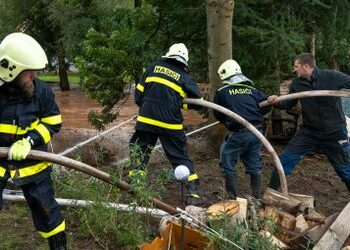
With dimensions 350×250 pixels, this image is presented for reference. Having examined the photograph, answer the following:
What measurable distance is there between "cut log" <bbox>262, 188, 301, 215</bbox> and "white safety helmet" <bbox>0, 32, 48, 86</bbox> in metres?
2.42

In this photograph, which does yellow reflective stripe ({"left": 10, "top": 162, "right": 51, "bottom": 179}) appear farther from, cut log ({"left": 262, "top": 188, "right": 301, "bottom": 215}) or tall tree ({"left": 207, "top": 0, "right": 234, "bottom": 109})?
tall tree ({"left": 207, "top": 0, "right": 234, "bottom": 109})

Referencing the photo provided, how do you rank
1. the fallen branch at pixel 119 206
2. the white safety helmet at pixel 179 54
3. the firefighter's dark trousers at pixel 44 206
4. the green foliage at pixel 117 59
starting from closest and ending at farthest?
the firefighter's dark trousers at pixel 44 206 < the fallen branch at pixel 119 206 < the white safety helmet at pixel 179 54 < the green foliage at pixel 117 59

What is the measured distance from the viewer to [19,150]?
3990 mm

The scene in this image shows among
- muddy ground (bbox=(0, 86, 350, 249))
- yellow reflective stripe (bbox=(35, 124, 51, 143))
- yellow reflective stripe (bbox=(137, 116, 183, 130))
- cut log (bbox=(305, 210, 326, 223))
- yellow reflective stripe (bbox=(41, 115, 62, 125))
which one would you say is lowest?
muddy ground (bbox=(0, 86, 350, 249))

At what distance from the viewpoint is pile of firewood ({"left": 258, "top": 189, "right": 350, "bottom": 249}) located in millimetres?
4289

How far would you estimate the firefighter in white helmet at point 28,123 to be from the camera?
400cm

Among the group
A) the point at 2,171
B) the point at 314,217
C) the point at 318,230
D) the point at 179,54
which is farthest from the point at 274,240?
the point at 179,54

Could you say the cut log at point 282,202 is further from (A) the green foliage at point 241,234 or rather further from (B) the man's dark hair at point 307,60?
(B) the man's dark hair at point 307,60

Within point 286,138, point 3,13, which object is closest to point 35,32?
point 3,13

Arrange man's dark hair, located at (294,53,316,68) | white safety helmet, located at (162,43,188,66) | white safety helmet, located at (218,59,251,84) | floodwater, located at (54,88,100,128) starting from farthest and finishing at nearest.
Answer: floodwater, located at (54,88,100,128), white safety helmet, located at (218,59,251,84), white safety helmet, located at (162,43,188,66), man's dark hair, located at (294,53,316,68)

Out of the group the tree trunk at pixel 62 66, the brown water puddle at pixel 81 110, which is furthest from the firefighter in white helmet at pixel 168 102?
the tree trunk at pixel 62 66

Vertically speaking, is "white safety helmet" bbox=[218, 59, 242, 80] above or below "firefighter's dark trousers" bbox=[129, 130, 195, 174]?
above

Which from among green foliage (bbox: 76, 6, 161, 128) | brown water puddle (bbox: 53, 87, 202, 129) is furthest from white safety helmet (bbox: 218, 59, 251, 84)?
brown water puddle (bbox: 53, 87, 202, 129)

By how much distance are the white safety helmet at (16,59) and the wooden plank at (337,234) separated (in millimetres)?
2579
